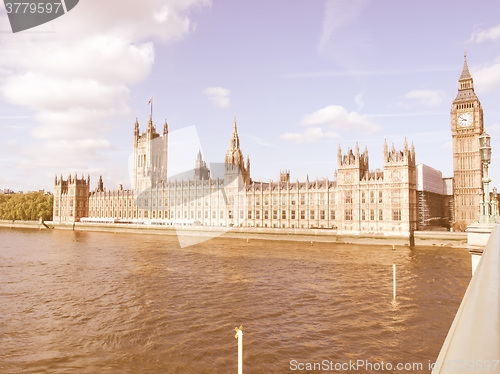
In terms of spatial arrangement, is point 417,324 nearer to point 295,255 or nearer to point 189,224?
point 295,255

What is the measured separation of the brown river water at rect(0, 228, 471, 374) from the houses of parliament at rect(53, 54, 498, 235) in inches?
1188

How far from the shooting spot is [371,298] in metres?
28.5

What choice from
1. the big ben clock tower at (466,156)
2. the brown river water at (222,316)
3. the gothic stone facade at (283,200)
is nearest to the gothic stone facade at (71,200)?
the gothic stone facade at (283,200)

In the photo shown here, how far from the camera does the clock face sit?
83.9 meters

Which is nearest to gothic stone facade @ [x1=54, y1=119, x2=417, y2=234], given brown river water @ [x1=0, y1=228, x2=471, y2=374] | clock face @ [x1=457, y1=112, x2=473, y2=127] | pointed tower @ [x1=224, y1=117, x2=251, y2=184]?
pointed tower @ [x1=224, y1=117, x2=251, y2=184]

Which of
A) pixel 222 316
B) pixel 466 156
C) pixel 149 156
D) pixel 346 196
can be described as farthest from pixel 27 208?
pixel 466 156

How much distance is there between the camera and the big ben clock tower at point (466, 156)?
80.2 meters

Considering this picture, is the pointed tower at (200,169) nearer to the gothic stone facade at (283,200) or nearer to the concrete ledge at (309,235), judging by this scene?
the gothic stone facade at (283,200)

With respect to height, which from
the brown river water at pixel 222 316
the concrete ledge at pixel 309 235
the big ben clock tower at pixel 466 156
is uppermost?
the big ben clock tower at pixel 466 156

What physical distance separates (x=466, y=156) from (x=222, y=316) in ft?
267

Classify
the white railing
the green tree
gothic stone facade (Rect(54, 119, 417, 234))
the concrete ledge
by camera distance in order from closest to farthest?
1. the white railing
2. the concrete ledge
3. gothic stone facade (Rect(54, 119, 417, 234))
4. the green tree

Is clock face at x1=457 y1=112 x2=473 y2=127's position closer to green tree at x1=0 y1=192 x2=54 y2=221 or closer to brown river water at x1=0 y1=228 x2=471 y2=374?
brown river water at x1=0 y1=228 x2=471 y2=374

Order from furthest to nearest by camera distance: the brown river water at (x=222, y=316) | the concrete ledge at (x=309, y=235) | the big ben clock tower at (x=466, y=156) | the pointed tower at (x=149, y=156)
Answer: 1. the pointed tower at (x=149, y=156)
2. the big ben clock tower at (x=466, y=156)
3. the concrete ledge at (x=309, y=235)
4. the brown river water at (x=222, y=316)

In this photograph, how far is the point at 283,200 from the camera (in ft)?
309
